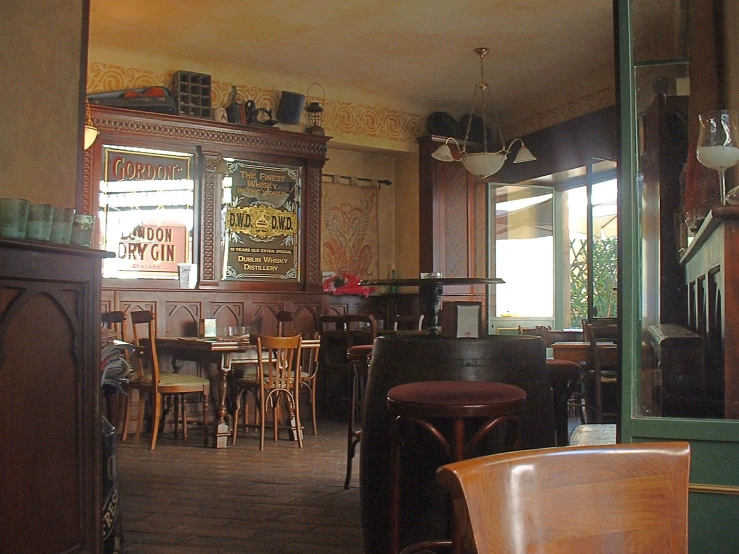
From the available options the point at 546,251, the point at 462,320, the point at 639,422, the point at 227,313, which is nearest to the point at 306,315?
the point at 227,313

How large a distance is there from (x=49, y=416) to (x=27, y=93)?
1.23 metres

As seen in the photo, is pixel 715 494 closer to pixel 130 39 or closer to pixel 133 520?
pixel 133 520

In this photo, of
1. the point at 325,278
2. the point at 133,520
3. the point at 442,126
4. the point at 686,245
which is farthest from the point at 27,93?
the point at 442,126

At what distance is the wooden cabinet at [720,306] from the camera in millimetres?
1917

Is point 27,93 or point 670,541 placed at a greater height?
point 27,93

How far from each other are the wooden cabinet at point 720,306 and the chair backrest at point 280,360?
3.87 m

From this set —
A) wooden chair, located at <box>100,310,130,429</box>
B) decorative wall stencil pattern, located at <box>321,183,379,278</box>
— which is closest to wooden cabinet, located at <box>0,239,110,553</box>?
wooden chair, located at <box>100,310,130,429</box>

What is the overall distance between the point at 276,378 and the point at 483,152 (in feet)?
11.4

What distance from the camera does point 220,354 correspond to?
5.83 m

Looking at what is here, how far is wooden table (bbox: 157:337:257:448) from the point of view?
575cm

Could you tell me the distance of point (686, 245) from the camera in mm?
2205

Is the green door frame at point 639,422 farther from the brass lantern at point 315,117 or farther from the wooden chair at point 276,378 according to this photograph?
the brass lantern at point 315,117

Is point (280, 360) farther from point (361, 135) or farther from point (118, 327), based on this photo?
point (361, 135)

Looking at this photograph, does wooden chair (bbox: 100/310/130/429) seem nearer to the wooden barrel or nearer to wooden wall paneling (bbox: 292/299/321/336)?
wooden wall paneling (bbox: 292/299/321/336)
